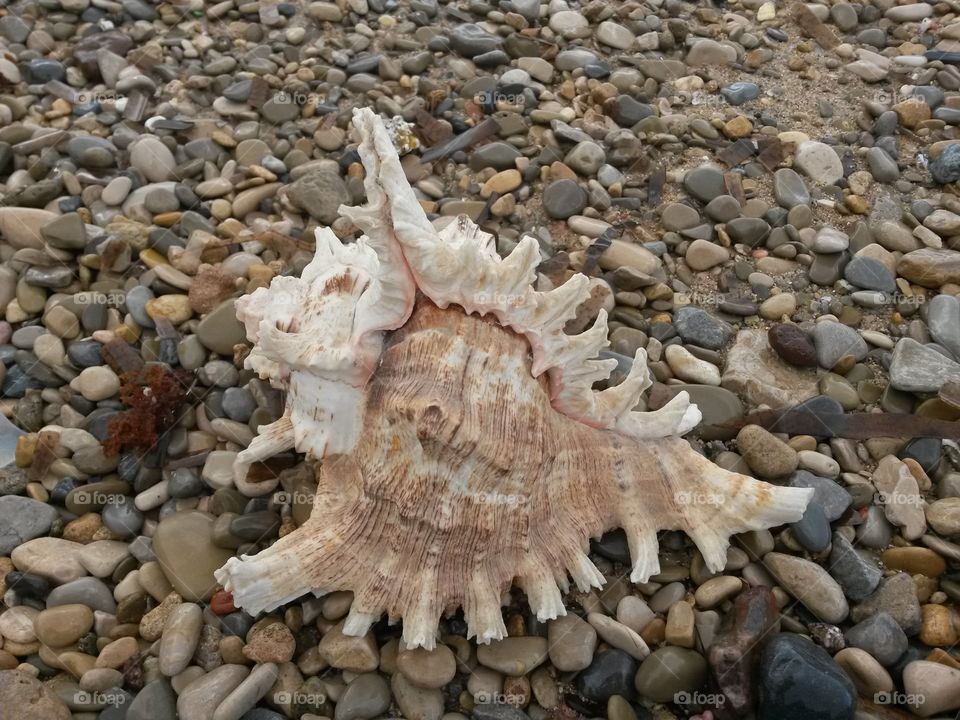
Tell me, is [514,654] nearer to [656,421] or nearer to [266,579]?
Answer: [266,579]

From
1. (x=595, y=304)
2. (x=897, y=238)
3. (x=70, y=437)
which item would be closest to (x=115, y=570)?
(x=70, y=437)

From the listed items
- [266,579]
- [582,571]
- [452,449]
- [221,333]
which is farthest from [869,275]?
[221,333]

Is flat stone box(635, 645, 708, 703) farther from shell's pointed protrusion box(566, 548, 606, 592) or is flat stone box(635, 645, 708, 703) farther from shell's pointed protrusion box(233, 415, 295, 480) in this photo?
shell's pointed protrusion box(233, 415, 295, 480)

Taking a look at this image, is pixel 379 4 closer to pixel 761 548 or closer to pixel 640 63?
pixel 640 63

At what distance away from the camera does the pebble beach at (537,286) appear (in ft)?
10.1

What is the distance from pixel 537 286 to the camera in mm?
4332

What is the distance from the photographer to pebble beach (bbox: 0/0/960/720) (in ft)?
10.1

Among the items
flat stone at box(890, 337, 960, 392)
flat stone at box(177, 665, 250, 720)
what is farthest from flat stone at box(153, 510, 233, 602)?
flat stone at box(890, 337, 960, 392)

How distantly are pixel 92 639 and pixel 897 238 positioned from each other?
5491mm

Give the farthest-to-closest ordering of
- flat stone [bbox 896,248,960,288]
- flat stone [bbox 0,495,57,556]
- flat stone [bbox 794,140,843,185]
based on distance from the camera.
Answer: flat stone [bbox 794,140,843,185] < flat stone [bbox 896,248,960,288] < flat stone [bbox 0,495,57,556]

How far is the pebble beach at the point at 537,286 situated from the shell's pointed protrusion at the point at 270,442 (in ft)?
0.88

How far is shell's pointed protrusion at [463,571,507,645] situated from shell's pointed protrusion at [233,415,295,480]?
4.00 feet

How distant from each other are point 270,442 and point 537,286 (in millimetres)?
1967

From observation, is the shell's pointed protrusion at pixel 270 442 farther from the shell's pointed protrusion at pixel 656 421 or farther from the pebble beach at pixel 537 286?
the shell's pointed protrusion at pixel 656 421
